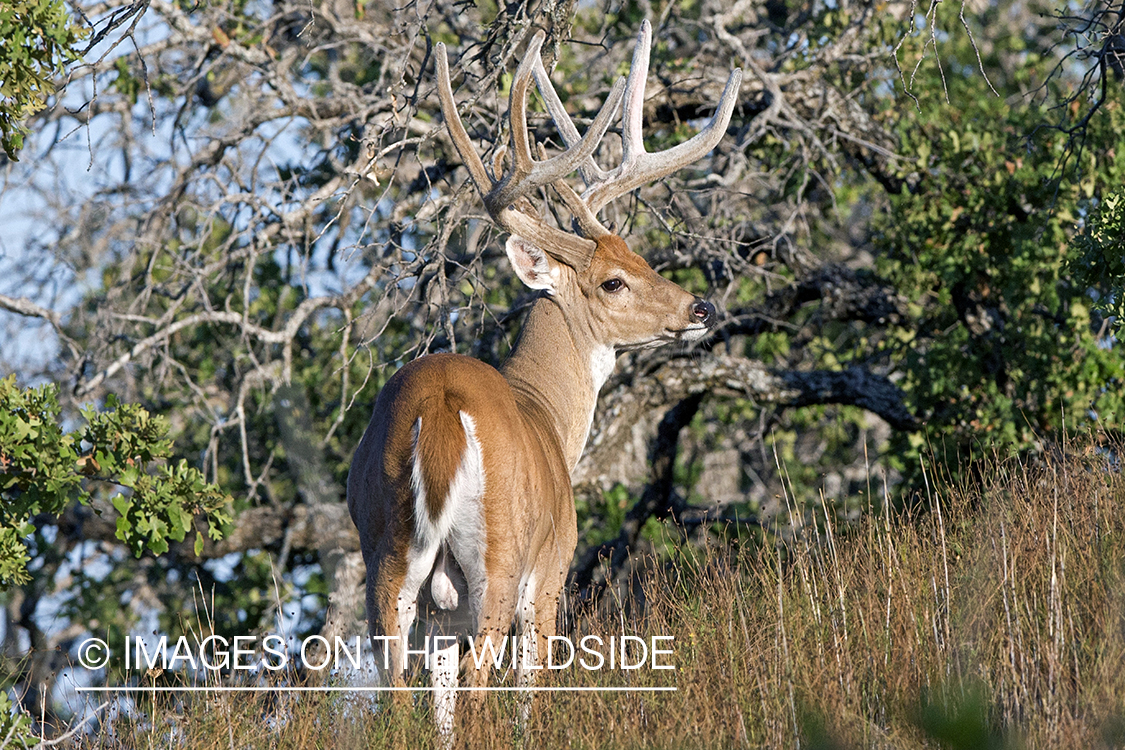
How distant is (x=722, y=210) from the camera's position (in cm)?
773

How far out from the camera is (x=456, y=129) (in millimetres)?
5305

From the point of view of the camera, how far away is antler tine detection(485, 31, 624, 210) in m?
5.00

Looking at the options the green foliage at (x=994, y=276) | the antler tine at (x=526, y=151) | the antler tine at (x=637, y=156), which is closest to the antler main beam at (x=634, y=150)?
the antler tine at (x=637, y=156)

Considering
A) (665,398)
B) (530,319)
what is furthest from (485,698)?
(665,398)

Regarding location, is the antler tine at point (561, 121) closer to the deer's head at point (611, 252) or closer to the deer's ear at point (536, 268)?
the deer's head at point (611, 252)

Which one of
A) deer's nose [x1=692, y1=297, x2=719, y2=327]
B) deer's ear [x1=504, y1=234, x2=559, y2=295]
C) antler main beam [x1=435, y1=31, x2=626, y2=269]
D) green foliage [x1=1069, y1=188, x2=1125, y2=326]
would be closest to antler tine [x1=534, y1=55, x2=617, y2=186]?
antler main beam [x1=435, y1=31, x2=626, y2=269]

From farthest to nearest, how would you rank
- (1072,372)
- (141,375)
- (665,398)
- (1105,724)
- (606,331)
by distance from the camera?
(141,375)
(665,398)
(1072,372)
(606,331)
(1105,724)

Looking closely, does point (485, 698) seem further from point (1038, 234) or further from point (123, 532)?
point (1038, 234)

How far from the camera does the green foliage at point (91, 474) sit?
4.53 m

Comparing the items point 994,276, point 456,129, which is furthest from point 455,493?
point 994,276

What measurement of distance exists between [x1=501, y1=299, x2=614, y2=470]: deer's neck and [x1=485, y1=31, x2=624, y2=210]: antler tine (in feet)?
2.12

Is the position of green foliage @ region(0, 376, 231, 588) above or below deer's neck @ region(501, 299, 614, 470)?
below

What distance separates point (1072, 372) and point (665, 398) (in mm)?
2331

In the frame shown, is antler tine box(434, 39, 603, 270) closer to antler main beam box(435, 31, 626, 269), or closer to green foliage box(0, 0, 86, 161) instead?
antler main beam box(435, 31, 626, 269)
